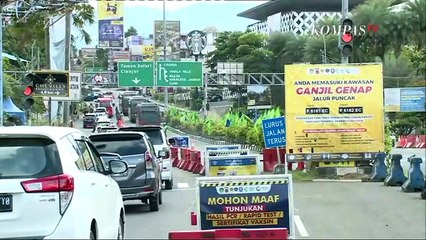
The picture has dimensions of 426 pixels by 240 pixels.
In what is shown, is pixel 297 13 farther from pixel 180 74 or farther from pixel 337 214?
pixel 337 214

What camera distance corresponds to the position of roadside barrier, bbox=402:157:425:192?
641 inches

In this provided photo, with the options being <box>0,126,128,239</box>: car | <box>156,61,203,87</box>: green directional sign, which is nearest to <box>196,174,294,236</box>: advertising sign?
<box>0,126,128,239</box>: car

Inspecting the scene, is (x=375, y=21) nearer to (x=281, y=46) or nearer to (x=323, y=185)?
(x=323, y=185)

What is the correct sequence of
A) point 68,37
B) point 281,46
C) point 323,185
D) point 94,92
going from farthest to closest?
1. point 94,92
2. point 68,37
3. point 281,46
4. point 323,185

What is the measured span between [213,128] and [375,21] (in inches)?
1296

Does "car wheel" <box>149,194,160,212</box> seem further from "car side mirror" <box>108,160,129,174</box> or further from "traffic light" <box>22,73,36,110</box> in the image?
"traffic light" <box>22,73,36,110</box>

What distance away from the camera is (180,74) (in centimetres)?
4978

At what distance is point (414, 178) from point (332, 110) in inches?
216

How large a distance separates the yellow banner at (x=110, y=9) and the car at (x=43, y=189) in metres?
70.0

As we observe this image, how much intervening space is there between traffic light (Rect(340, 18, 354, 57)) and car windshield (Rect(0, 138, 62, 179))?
12.9m

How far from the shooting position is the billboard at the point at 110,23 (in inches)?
2987

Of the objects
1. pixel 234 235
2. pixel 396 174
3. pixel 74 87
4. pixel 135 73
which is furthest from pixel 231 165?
pixel 135 73

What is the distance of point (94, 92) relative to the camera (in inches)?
4751

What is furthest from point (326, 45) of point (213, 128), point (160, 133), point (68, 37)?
point (213, 128)
